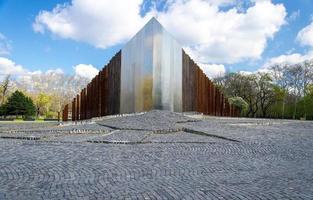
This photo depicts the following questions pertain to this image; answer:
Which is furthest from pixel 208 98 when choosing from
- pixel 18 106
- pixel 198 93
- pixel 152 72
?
pixel 18 106

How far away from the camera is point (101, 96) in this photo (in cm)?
2827

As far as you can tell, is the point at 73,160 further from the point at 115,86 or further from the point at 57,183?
the point at 115,86

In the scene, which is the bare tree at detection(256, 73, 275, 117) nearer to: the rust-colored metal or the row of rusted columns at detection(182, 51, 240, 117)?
the row of rusted columns at detection(182, 51, 240, 117)

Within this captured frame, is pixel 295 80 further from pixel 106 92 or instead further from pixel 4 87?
pixel 4 87

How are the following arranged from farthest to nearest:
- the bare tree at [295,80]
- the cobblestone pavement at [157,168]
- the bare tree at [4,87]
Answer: the bare tree at [4,87] → the bare tree at [295,80] → the cobblestone pavement at [157,168]

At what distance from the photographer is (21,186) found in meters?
6.31

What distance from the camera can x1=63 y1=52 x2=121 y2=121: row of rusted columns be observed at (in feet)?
89.4

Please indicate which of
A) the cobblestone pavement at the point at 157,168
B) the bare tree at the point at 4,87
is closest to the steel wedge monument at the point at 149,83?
the cobblestone pavement at the point at 157,168

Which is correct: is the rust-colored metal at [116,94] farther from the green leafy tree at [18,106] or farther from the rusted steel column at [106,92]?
the green leafy tree at [18,106]

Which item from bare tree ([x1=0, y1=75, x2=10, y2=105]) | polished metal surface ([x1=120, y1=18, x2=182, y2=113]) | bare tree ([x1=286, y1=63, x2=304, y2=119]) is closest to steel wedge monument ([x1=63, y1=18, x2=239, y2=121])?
polished metal surface ([x1=120, y1=18, x2=182, y2=113])

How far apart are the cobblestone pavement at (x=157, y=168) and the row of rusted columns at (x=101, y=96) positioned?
1274 cm

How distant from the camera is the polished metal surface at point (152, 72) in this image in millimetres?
24328

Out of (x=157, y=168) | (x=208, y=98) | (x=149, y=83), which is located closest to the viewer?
(x=157, y=168)

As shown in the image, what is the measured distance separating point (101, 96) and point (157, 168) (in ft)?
67.6
